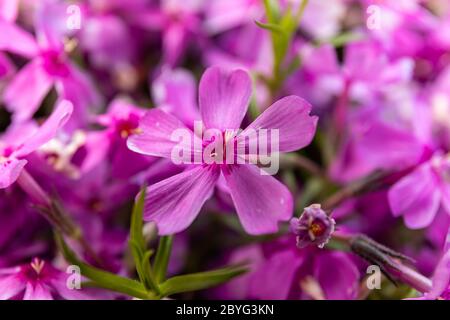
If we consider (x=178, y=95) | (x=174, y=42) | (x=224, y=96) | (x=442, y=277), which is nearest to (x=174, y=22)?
(x=174, y=42)

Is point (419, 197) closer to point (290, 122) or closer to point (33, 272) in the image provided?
point (290, 122)

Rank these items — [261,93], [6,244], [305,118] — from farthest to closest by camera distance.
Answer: [261,93]
[6,244]
[305,118]

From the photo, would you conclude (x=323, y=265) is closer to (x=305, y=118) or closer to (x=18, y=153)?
(x=305, y=118)

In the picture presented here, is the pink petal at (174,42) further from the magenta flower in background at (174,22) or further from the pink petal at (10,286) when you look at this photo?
the pink petal at (10,286)

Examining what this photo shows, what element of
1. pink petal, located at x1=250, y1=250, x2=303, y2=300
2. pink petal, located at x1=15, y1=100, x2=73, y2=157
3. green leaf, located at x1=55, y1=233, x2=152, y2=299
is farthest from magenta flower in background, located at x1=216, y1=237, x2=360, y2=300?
pink petal, located at x1=15, y1=100, x2=73, y2=157

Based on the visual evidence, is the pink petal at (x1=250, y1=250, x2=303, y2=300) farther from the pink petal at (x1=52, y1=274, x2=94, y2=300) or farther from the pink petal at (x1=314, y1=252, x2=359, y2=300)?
the pink petal at (x1=52, y1=274, x2=94, y2=300)

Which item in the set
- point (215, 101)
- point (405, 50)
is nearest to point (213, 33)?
point (405, 50)

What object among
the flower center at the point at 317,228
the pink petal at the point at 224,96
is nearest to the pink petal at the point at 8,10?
the pink petal at the point at 224,96
